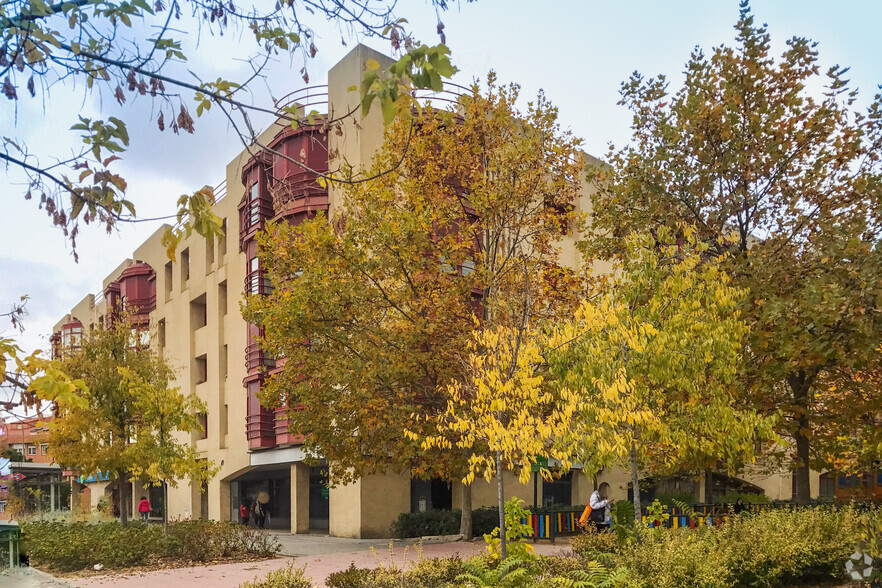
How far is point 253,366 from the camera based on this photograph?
33.0 m

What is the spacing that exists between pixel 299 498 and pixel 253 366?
5378 mm

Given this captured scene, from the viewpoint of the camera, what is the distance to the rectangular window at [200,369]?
41.8 meters

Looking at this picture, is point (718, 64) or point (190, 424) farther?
point (190, 424)

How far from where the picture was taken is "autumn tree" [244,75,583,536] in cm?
1997

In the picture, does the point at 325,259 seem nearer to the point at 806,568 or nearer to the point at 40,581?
the point at 40,581

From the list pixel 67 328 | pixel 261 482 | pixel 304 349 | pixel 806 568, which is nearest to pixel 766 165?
pixel 806 568

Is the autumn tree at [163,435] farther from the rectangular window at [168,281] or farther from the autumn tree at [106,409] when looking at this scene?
the rectangular window at [168,281]

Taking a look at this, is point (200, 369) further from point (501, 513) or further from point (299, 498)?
point (501, 513)

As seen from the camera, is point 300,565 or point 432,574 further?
point 300,565

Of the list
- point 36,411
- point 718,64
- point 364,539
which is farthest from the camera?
point 364,539

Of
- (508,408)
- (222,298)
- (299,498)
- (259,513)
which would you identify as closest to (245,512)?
→ (259,513)

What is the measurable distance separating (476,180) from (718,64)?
247 inches

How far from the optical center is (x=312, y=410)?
20.9m

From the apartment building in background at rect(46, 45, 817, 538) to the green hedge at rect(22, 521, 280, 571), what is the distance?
319 cm
